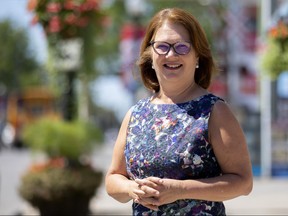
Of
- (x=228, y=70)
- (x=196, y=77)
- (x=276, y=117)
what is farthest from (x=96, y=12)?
(x=228, y=70)

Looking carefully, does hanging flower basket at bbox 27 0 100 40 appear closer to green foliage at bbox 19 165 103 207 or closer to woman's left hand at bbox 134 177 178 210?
green foliage at bbox 19 165 103 207

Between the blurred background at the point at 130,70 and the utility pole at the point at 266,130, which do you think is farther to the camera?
the utility pole at the point at 266,130

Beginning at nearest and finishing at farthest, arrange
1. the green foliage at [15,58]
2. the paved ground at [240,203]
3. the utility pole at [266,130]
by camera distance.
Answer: the paved ground at [240,203], the utility pole at [266,130], the green foliage at [15,58]

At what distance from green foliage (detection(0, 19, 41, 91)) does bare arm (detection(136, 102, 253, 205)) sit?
4306 centimetres

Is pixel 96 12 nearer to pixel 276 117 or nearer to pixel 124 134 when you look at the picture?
pixel 124 134

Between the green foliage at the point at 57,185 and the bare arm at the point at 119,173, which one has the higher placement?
the bare arm at the point at 119,173

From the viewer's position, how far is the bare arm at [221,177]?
276cm

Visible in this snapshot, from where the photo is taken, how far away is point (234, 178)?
9.29ft

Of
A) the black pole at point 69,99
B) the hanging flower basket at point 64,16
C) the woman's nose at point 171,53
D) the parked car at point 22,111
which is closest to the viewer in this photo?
the woman's nose at point 171,53

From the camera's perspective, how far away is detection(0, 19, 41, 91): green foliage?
47188mm

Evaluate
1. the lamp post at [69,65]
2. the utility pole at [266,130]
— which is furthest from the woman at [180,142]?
the utility pole at [266,130]

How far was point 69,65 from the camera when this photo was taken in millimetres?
10250

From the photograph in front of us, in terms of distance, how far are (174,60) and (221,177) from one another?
533 millimetres

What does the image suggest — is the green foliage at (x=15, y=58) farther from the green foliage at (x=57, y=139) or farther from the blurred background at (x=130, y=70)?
the green foliage at (x=57, y=139)
